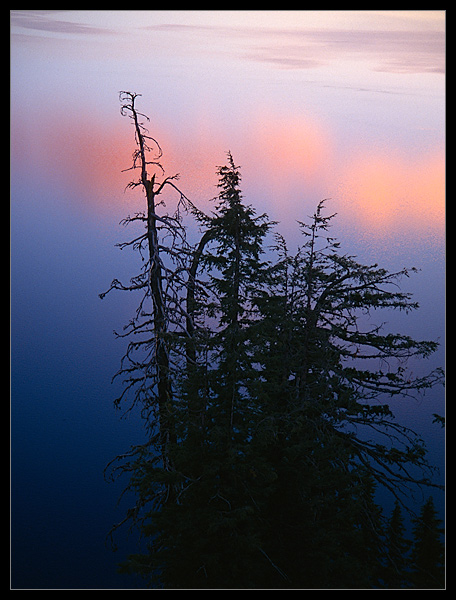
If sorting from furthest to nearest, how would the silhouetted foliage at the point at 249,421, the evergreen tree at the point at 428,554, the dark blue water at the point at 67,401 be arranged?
1. the dark blue water at the point at 67,401
2. the evergreen tree at the point at 428,554
3. the silhouetted foliage at the point at 249,421

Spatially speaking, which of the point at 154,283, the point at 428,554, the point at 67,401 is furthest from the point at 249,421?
the point at 67,401

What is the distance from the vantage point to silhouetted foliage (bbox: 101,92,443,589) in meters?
8.16

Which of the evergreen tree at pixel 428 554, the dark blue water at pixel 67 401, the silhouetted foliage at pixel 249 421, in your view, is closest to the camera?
the silhouetted foliage at pixel 249 421

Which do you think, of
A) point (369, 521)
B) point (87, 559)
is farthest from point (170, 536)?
point (87, 559)

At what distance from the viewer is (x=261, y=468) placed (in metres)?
8.11

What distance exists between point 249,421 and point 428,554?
707 centimetres

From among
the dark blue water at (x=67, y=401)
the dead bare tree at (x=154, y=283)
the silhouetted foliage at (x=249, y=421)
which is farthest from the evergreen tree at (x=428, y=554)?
the dead bare tree at (x=154, y=283)

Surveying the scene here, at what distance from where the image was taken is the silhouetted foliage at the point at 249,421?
816 centimetres

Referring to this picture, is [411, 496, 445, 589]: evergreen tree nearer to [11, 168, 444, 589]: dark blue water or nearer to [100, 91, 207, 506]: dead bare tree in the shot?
[11, 168, 444, 589]: dark blue water

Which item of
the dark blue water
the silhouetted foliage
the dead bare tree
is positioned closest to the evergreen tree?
the silhouetted foliage

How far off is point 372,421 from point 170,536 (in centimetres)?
617

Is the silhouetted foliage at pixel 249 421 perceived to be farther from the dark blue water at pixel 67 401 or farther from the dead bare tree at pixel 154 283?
the dark blue water at pixel 67 401

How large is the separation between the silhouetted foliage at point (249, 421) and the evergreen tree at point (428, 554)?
430 mm
